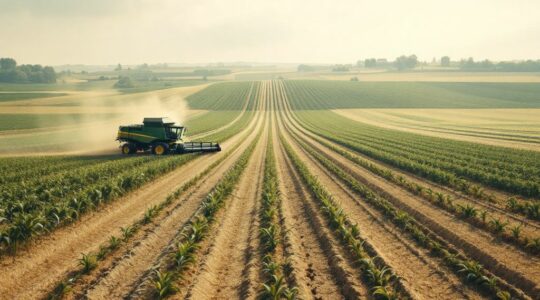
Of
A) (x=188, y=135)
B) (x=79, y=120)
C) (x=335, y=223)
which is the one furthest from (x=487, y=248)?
(x=79, y=120)

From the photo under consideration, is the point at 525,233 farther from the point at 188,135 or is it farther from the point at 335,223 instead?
the point at 188,135

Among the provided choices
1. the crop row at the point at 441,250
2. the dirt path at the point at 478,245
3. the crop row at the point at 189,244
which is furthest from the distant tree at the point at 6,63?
the dirt path at the point at 478,245

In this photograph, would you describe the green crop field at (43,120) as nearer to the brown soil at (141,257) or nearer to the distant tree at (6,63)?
the brown soil at (141,257)

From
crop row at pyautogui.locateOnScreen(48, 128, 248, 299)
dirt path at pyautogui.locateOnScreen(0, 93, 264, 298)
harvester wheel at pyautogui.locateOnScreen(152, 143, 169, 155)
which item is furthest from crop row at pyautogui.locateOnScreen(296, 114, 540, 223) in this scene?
harvester wheel at pyautogui.locateOnScreen(152, 143, 169, 155)

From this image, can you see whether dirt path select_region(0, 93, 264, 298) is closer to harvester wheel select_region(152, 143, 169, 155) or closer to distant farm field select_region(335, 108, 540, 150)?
harvester wheel select_region(152, 143, 169, 155)

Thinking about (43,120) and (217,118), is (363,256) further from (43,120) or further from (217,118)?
(217,118)

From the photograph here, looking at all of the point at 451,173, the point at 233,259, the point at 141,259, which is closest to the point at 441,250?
the point at 233,259

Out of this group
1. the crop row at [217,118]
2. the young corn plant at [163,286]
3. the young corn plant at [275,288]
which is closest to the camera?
the young corn plant at [275,288]
